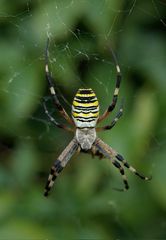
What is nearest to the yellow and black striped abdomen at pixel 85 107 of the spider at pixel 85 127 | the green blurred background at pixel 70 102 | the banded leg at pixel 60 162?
→ the spider at pixel 85 127

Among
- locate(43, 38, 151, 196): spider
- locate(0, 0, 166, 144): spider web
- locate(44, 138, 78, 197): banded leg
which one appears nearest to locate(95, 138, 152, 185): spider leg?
locate(43, 38, 151, 196): spider

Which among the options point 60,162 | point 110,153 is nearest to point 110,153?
point 110,153

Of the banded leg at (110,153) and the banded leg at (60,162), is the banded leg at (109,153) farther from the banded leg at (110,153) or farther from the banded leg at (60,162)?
the banded leg at (60,162)

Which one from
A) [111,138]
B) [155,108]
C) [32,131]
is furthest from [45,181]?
[155,108]

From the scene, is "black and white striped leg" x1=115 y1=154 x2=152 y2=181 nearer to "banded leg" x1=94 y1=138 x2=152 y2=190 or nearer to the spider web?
"banded leg" x1=94 y1=138 x2=152 y2=190

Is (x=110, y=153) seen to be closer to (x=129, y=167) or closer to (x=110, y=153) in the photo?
(x=110, y=153)

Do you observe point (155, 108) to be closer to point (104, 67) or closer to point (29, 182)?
point (104, 67)
